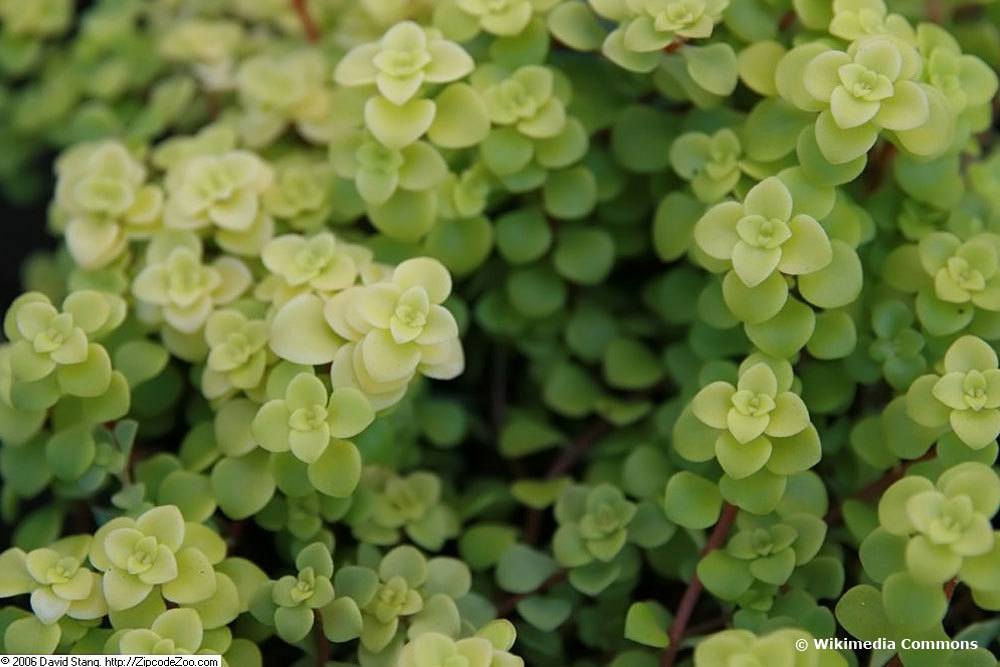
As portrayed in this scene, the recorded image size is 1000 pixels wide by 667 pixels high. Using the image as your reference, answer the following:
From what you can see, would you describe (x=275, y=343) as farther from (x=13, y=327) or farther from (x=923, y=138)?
(x=923, y=138)

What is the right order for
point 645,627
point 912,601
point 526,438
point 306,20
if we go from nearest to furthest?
point 912,601 → point 645,627 → point 526,438 → point 306,20

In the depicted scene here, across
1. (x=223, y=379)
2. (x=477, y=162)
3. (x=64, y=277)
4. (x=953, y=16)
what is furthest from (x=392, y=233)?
(x=953, y=16)

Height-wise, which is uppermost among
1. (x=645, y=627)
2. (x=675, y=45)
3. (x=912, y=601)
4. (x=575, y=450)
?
(x=675, y=45)

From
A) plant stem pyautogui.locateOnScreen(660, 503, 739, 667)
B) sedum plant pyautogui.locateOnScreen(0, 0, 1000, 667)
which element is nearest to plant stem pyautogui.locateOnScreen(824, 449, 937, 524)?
sedum plant pyautogui.locateOnScreen(0, 0, 1000, 667)

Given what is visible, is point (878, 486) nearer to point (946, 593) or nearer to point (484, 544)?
point (946, 593)

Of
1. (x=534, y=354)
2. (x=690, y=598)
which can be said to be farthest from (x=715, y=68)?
(x=690, y=598)

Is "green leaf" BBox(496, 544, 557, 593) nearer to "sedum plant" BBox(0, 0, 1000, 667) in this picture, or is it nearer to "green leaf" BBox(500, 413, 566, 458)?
"sedum plant" BBox(0, 0, 1000, 667)

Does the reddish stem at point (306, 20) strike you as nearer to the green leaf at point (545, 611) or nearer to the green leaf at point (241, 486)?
the green leaf at point (241, 486)
